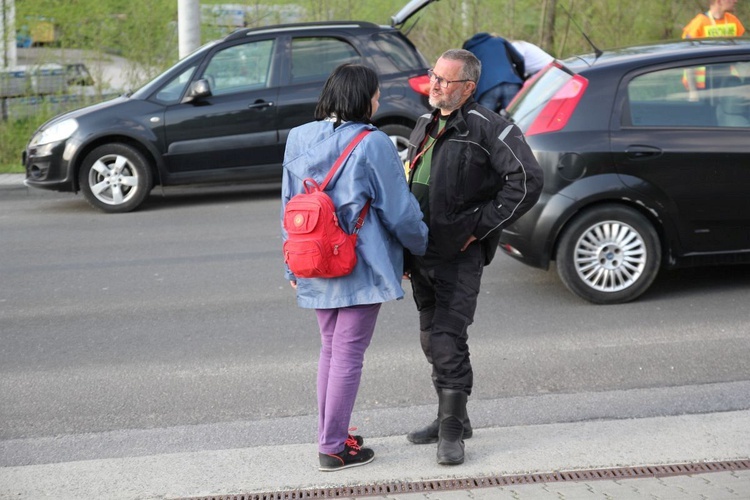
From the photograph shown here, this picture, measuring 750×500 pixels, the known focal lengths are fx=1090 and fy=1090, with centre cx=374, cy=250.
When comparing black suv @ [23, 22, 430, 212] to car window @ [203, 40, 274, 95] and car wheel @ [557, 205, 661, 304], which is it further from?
car wheel @ [557, 205, 661, 304]

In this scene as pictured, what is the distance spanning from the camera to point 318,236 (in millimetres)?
4062

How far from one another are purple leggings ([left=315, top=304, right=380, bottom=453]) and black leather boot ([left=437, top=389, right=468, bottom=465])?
39 centimetres

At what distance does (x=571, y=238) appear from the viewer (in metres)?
7.15

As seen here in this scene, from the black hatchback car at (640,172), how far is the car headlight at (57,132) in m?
5.70

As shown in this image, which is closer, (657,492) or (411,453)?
(657,492)

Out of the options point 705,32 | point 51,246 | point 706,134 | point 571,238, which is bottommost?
point 51,246

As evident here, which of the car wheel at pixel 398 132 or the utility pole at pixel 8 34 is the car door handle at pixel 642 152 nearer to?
the car wheel at pixel 398 132

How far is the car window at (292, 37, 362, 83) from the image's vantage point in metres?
11.8

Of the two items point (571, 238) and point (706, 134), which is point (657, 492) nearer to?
point (571, 238)

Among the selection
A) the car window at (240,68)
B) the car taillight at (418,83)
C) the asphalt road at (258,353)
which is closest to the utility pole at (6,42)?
the car window at (240,68)

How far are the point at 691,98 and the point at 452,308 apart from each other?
11.6 ft

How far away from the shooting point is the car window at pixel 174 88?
1146 cm

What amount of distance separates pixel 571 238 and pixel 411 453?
2928mm

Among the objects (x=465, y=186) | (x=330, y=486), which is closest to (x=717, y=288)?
(x=465, y=186)
